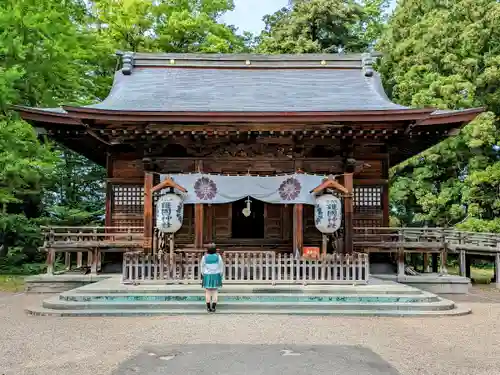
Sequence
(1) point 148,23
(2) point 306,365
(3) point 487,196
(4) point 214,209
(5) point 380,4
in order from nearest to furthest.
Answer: (2) point 306,365 → (4) point 214,209 → (3) point 487,196 → (1) point 148,23 → (5) point 380,4

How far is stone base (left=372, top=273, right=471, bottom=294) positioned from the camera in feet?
41.1

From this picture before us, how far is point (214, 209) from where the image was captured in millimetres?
13508

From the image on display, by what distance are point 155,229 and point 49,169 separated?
5.39 m

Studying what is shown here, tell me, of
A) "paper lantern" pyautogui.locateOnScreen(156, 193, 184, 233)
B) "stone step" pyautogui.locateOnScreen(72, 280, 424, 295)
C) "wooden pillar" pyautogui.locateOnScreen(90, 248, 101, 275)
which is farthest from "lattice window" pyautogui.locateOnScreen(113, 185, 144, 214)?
"stone step" pyautogui.locateOnScreen(72, 280, 424, 295)

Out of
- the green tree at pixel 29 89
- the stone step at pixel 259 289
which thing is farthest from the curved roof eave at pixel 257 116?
the green tree at pixel 29 89

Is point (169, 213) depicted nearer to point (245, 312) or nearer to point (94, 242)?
point (94, 242)

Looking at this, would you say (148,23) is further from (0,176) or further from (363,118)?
(363,118)

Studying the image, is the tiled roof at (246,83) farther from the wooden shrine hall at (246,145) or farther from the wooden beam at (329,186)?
the wooden beam at (329,186)

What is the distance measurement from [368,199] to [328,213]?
3166 mm

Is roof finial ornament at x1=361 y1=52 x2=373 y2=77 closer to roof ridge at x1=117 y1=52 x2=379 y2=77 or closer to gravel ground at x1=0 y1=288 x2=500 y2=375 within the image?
roof ridge at x1=117 y1=52 x2=379 y2=77

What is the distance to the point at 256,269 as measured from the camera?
34.2ft

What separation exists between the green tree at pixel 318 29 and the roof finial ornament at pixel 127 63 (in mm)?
13315

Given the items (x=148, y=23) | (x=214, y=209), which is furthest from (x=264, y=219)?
(x=148, y=23)

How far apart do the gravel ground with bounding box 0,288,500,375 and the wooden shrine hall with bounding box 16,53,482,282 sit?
3.56m
